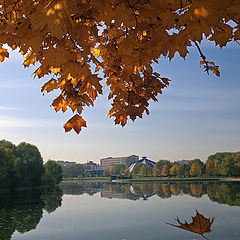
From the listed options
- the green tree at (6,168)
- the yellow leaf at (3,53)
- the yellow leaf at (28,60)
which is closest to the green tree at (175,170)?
the green tree at (6,168)

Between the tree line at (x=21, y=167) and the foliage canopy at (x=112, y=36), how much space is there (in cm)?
4668

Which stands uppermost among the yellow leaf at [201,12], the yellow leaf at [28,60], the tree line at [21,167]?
the yellow leaf at [28,60]

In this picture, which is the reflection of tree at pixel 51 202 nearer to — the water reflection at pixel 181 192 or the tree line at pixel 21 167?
the tree line at pixel 21 167

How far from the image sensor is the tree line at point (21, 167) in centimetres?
4723

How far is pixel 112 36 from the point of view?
11.8 feet

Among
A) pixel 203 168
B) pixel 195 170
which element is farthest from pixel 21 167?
pixel 203 168

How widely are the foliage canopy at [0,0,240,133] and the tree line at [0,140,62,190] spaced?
4668cm

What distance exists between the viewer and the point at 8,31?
2408 millimetres

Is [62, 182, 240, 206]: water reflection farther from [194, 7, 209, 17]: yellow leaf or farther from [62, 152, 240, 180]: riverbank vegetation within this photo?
[194, 7, 209, 17]: yellow leaf

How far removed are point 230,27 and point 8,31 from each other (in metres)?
1.93

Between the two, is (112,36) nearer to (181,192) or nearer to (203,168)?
(181,192)

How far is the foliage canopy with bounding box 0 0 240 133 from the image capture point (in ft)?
4.91

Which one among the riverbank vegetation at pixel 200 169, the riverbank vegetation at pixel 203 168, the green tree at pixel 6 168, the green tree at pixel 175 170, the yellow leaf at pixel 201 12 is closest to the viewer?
the yellow leaf at pixel 201 12

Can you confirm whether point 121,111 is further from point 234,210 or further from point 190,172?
point 190,172
